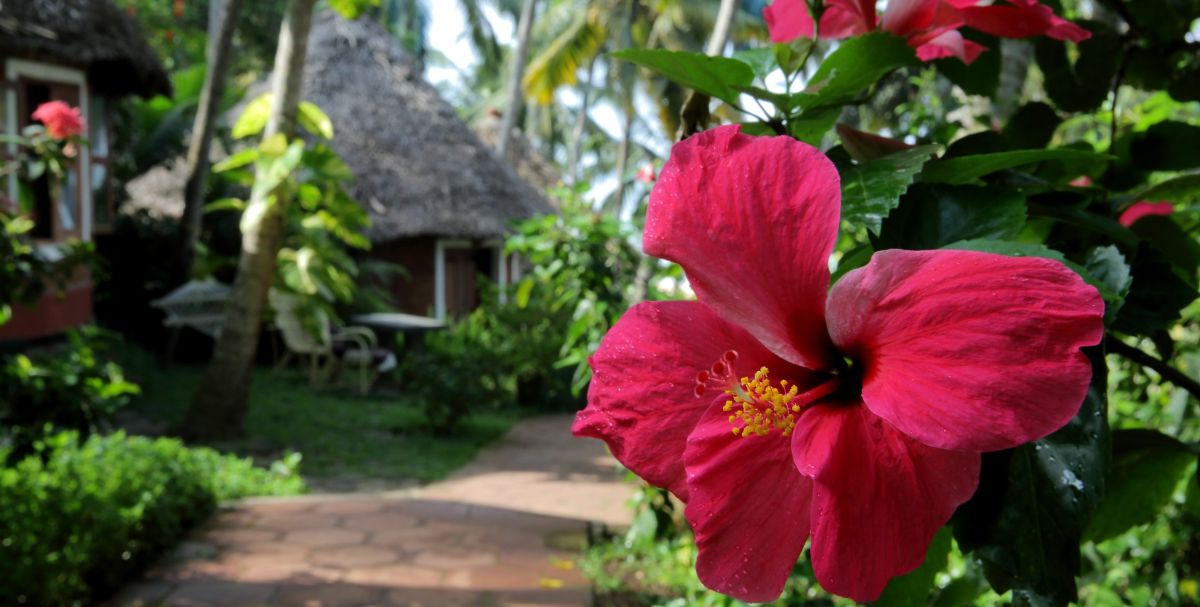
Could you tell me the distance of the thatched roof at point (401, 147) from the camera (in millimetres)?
13453

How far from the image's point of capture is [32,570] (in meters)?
A: 3.61

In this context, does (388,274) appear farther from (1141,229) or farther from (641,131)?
(1141,229)

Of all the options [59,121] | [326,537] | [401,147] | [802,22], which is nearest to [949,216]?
[802,22]

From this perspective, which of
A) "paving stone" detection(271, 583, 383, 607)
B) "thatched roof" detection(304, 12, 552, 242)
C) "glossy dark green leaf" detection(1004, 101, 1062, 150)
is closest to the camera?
"glossy dark green leaf" detection(1004, 101, 1062, 150)

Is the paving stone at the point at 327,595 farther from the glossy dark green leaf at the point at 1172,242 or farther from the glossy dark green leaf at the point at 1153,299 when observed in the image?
the glossy dark green leaf at the point at 1153,299

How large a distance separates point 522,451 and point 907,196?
316 inches

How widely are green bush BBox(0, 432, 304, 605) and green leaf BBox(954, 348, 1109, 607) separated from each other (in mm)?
3464

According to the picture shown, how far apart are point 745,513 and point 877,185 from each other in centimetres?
17

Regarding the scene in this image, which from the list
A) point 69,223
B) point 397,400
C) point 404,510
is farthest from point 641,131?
point 404,510

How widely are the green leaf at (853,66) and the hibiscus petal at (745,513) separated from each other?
221 mm

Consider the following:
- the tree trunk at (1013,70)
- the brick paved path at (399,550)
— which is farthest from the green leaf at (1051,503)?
the brick paved path at (399,550)

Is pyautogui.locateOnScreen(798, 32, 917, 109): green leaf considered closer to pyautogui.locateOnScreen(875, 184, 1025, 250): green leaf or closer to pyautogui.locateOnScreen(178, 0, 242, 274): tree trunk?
pyautogui.locateOnScreen(875, 184, 1025, 250): green leaf

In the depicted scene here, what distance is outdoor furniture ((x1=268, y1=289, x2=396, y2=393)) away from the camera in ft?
34.7

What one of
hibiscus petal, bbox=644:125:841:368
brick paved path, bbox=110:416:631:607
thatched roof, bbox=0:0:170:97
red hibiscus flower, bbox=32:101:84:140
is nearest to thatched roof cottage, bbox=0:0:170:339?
thatched roof, bbox=0:0:170:97
